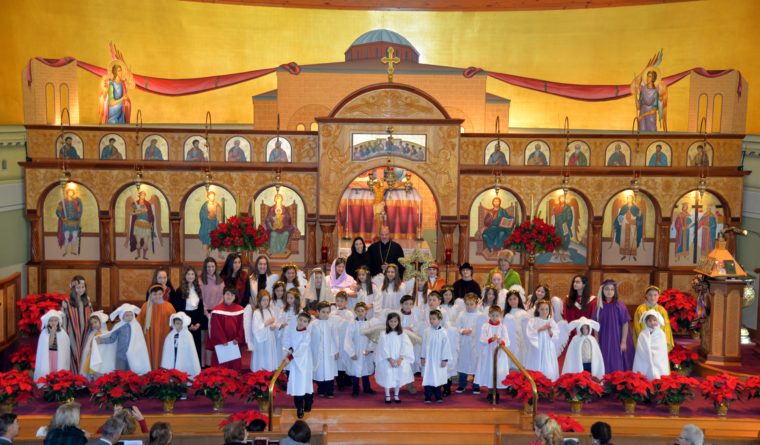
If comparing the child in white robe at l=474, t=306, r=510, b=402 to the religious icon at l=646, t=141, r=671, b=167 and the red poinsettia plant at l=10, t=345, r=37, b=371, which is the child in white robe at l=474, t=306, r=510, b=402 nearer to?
the red poinsettia plant at l=10, t=345, r=37, b=371

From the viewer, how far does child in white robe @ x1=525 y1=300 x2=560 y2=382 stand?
1491 cm

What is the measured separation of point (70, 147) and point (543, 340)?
12.3 metres

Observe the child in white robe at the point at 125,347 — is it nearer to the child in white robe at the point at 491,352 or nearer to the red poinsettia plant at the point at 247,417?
the red poinsettia plant at the point at 247,417

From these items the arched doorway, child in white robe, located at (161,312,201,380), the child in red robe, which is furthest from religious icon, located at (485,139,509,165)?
child in white robe, located at (161,312,201,380)

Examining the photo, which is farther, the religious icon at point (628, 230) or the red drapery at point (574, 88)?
the red drapery at point (574, 88)

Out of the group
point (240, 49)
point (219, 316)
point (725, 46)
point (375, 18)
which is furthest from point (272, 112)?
point (725, 46)

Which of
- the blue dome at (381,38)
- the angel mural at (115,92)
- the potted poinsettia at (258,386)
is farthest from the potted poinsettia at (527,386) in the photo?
the blue dome at (381,38)

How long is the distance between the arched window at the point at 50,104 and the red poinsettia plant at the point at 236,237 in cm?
630

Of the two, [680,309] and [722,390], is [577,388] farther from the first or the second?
[680,309]

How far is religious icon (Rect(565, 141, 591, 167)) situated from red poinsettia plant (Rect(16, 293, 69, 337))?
11968 mm

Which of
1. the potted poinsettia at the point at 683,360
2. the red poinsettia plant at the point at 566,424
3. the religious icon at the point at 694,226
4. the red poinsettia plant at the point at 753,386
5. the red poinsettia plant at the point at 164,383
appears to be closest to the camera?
the red poinsettia plant at the point at 566,424

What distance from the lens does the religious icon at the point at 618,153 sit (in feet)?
69.9

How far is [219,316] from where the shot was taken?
596 inches

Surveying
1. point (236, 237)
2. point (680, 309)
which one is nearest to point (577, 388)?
point (680, 309)
